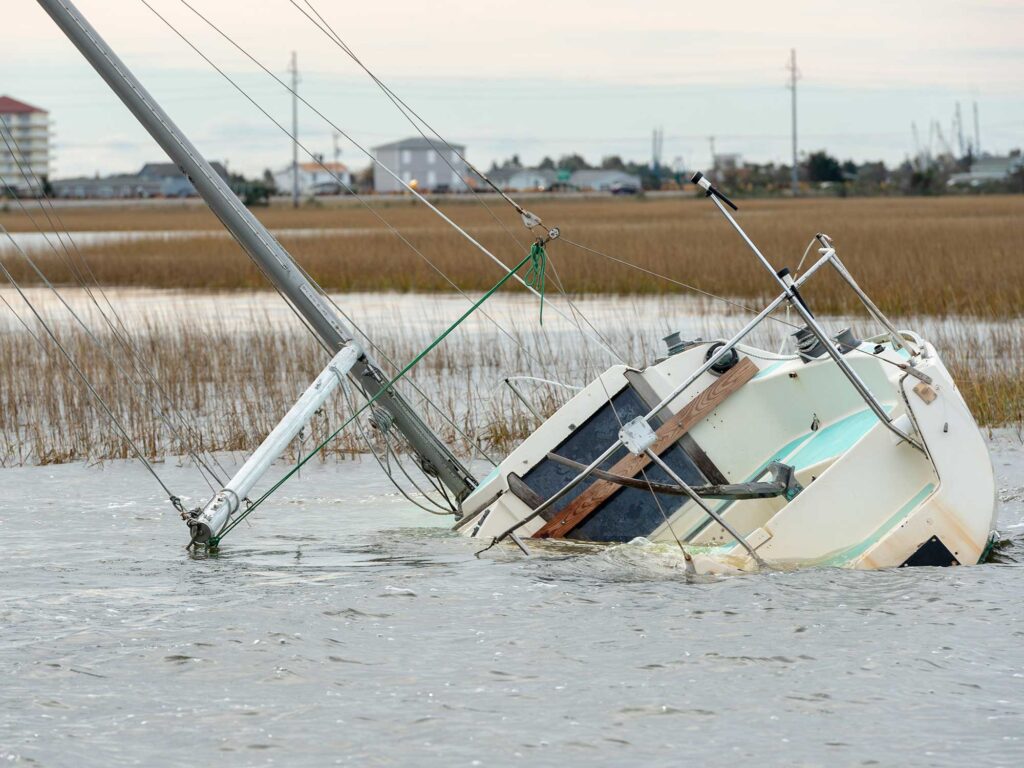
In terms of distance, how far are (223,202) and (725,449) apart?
3558 millimetres

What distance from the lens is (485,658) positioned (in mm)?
7250

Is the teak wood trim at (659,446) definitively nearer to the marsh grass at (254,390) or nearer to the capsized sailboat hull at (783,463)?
the capsized sailboat hull at (783,463)

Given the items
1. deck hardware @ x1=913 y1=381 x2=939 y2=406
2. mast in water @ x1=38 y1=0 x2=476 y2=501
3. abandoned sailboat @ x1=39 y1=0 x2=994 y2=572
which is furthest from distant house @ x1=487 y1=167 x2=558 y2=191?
deck hardware @ x1=913 y1=381 x2=939 y2=406

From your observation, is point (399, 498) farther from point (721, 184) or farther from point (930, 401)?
point (721, 184)

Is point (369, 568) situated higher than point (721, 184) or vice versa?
point (721, 184)

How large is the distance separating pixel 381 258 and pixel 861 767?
32.1 metres

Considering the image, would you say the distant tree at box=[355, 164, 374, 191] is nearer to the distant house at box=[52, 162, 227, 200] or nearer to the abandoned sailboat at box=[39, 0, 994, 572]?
the distant house at box=[52, 162, 227, 200]

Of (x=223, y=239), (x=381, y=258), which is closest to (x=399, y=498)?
(x=381, y=258)

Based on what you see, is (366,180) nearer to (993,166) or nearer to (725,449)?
(993,166)

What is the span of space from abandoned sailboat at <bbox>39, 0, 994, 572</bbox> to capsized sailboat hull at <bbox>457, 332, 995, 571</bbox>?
0.4 inches

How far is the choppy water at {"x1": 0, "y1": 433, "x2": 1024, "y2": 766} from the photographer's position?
618cm

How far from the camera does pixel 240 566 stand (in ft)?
30.1

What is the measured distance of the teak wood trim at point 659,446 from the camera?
364 inches

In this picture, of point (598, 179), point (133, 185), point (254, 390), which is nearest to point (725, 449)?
point (254, 390)
